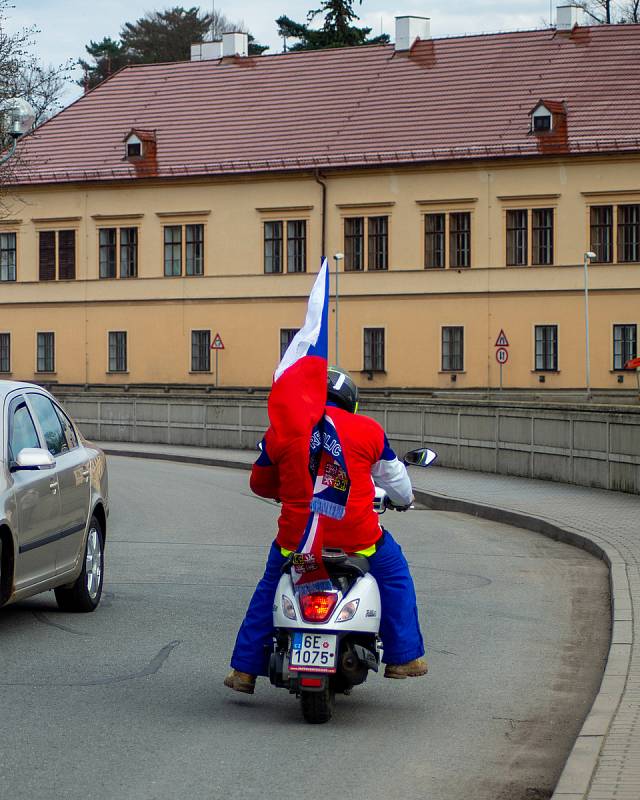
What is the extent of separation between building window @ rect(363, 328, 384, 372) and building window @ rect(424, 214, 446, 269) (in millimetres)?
3334

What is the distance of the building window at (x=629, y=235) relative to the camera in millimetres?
54969

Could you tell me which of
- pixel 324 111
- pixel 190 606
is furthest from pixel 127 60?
pixel 190 606

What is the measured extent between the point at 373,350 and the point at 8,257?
1765cm

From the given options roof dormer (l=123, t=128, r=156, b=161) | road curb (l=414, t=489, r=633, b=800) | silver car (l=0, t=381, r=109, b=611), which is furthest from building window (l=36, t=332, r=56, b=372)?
silver car (l=0, t=381, r=109, b=611)

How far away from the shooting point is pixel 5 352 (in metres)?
64.5

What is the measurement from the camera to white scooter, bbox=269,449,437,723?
700 centimetres

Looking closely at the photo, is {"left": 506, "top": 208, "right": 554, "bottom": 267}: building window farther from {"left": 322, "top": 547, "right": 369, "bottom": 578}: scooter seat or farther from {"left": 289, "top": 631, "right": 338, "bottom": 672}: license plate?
{"left": 289, "top": 631, "right": 338, "bottom": 672}: license plate

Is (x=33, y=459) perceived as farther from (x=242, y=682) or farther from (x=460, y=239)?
(x=460, y=239)

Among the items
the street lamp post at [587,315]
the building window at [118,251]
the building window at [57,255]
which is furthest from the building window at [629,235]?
the building window at [57,255]

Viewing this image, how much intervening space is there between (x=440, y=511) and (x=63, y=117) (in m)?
49.6

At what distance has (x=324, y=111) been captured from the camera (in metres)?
61.3

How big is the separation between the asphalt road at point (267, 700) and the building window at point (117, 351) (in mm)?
48927

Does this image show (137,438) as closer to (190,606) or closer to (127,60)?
(190,606)

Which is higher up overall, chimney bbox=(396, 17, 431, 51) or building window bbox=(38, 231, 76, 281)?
chimney bbox=(396, 17, 431, 51)
